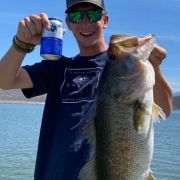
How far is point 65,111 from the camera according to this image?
415 centimetres

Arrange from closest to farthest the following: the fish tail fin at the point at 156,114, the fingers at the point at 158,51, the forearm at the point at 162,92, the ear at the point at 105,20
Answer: the fish tail fin at the point at 156,114 → the fingers at the point at 158,51 → the forearm at the point at 162,92 → the ear at the point at 105,20

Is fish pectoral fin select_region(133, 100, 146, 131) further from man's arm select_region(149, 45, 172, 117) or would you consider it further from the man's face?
the man's face

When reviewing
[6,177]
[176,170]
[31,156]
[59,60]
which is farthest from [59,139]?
[31,156]

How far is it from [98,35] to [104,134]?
135 cm

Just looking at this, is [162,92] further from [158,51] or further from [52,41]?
[52,41]

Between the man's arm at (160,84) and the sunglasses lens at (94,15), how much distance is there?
2.95 ft

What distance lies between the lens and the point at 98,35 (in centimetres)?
426

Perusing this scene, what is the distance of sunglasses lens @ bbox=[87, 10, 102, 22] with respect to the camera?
414 centimetres

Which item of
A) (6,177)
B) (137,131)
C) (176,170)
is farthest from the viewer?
(176,170)

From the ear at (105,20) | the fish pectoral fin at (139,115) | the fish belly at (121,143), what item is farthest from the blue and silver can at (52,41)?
the fish pectoral fin at (139,115)

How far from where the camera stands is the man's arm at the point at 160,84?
3.42 m

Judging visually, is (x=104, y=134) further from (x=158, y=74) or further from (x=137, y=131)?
(x=158, y=74)

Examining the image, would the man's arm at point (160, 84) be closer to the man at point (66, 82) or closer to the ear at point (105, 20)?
the man at point (66, 82)

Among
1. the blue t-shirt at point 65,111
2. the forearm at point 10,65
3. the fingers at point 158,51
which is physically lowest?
the blue t-shirt at point 65,111
